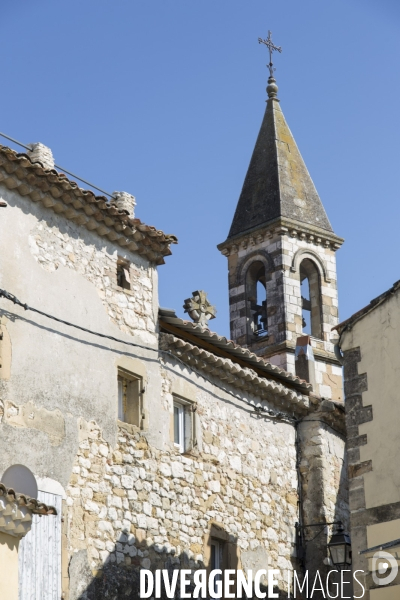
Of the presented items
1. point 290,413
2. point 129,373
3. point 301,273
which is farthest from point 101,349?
point 301,273

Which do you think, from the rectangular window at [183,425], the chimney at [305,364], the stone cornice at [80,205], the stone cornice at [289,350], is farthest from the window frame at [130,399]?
the stone cornice at [289,350]

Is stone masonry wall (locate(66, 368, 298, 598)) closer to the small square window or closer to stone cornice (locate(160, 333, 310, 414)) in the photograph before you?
stone cornice (locate(160, 333, 310, 414))

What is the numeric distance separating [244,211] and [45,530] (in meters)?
16.5

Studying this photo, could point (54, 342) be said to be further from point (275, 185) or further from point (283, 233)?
point (275, 185)

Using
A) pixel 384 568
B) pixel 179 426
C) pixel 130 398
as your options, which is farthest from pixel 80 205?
pixel 384 568

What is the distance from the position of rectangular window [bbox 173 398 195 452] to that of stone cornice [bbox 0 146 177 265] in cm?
219

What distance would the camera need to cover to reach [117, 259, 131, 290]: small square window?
1792 cm

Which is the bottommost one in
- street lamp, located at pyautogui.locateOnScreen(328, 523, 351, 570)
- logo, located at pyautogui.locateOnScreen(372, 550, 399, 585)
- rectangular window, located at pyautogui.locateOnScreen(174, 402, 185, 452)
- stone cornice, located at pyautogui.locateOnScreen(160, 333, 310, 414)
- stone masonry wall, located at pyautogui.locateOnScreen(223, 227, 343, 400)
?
logo, located at pyautogui.locateOnScreen(372, 550, 399, 585)

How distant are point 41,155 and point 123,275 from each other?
229 centimetres

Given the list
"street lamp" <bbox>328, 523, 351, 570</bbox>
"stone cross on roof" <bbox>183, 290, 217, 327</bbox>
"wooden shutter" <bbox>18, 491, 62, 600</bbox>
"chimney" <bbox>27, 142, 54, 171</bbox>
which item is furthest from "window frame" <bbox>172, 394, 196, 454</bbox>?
"chimney" <bbox>27, 142, 54, 171</bbox>

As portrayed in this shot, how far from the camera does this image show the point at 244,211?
3056 cm

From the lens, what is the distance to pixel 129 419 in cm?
1734

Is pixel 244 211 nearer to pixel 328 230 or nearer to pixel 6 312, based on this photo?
pixel 328 230

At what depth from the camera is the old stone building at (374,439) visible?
14.1 meters
